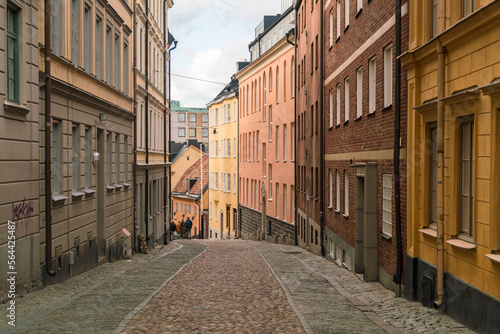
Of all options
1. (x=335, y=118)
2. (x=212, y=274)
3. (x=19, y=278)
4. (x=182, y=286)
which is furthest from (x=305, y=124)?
(x=19, y=278)

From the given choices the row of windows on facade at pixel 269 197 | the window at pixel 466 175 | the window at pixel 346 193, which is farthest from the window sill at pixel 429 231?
the row of windows on facade at pixel 269 197

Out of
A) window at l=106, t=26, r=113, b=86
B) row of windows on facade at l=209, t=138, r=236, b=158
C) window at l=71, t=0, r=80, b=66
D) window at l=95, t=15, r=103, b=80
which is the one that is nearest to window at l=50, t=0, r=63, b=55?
window at l=71, t=0, r=80, b=66

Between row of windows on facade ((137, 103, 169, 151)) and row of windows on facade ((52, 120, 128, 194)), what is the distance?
13.9 feet

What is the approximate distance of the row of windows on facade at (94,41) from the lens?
1631 cm

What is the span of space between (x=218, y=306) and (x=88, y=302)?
223 centimetres

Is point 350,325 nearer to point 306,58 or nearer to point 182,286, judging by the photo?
point 182,286

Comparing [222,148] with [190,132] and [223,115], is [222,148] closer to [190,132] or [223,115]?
[223,115]

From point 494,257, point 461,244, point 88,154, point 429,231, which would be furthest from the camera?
point 88,154

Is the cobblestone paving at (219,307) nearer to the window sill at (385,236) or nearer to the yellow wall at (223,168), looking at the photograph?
the window sill at (385,236)

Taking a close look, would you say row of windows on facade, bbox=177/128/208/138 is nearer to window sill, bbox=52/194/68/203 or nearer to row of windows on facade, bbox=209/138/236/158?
row of windows on facade, bbox=209/138/236/158

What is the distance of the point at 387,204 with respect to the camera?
15.3m

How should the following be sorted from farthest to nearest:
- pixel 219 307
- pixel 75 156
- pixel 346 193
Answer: pixel 346 193
pixel 75 156
pixel 219 307

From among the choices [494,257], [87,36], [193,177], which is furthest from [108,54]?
[193,177]

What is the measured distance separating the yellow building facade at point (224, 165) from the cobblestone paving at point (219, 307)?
41847 mm
